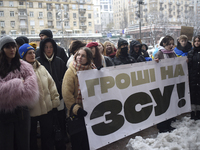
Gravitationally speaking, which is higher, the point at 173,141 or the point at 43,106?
the point at 43,106

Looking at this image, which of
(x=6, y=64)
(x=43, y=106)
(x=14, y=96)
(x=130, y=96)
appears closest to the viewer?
(x=14, y=96)

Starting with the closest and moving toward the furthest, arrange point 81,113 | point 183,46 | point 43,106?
1. point 81,113
2. point 43,106
3. point 183,46

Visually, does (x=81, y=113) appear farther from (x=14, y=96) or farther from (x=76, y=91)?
(x=14, y=96)

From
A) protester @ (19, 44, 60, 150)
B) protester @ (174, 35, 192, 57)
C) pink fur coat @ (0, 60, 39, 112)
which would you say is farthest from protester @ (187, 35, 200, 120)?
pink fur coat @ (0, 60, 39, 112)

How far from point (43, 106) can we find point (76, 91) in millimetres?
549

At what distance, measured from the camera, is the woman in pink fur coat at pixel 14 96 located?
2.34 m

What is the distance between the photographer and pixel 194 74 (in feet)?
13.8

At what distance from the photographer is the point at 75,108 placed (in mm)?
2662

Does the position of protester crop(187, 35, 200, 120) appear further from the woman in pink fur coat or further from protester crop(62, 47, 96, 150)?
the woman in pink fur coat

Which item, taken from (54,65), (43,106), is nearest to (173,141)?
(43,106)

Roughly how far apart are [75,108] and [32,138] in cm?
92

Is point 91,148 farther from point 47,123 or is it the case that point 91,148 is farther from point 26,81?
point 26,81

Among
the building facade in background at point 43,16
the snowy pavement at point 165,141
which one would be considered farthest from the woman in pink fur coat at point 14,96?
the building facade in background at point 43,16

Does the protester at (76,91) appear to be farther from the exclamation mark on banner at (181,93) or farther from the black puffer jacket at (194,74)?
the black puffer jacket at (194,74)
